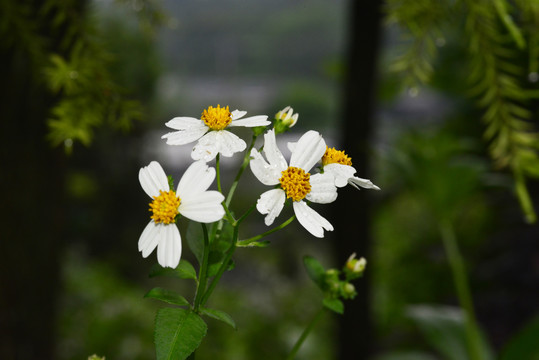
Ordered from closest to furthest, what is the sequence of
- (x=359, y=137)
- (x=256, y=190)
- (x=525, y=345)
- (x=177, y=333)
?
(x=177, y=333) < (x=525, y=345) < (x=359, y=137) < (x=256, y=190)

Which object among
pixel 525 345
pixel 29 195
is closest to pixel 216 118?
pixel 29 195

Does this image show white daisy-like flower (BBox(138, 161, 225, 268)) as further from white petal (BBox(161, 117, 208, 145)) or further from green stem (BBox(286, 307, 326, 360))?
green stem (BBox(286, 307, 326, 360))

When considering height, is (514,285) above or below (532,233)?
below

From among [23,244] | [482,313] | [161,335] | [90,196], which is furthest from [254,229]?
[161,335]

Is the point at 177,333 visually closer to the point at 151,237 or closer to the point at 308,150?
the point at 151,237

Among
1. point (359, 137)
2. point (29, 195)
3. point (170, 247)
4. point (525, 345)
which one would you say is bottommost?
point (525, 345)

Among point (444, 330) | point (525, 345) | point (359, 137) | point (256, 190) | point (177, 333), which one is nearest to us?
point (177, 333)

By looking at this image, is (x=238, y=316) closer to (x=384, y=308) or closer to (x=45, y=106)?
(x=384, y=308)
